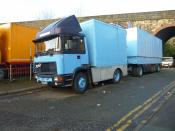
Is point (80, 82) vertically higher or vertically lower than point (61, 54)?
lower

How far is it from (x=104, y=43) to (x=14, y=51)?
242 inches

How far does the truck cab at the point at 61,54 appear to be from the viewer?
1173 cm

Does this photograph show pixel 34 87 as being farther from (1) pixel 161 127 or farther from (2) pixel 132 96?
(1) pixel 161 127

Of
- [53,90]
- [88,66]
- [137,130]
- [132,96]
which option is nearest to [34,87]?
[53,90]

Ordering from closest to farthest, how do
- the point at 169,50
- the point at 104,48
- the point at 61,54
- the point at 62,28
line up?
the point at 61,54
the point at 62,28
the point at 104,48
the point at 169,50

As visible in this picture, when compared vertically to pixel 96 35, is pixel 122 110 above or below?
below

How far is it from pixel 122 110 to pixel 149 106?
1058mm

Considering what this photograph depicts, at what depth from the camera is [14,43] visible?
691 inches

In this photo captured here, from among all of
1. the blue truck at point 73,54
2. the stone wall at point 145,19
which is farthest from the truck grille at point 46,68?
the stone wall at point 145,19

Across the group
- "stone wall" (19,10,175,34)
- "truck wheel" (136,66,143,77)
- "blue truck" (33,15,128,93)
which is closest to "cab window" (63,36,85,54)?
"blue truck" (33,15,128,93)

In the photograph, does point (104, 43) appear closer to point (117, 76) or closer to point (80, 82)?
point (117, 76)

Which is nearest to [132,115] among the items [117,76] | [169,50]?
[117,76]

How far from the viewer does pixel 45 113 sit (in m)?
8.29

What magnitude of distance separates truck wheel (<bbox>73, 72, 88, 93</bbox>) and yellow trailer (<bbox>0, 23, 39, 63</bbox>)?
6.25 metres
